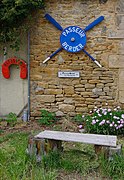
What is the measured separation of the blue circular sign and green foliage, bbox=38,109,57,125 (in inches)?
56.5

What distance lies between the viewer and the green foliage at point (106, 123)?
208 inches

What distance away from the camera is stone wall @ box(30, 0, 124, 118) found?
19.7ft

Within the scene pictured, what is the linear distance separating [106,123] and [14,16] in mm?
2810

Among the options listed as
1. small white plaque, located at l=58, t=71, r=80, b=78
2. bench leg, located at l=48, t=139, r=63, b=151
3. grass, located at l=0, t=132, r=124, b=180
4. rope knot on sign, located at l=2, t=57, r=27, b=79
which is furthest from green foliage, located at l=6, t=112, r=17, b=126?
bench leg, located at l=48, t=139, r=63, b=151

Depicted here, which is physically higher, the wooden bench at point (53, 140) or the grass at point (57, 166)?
the wooden bench at point (53, 140)

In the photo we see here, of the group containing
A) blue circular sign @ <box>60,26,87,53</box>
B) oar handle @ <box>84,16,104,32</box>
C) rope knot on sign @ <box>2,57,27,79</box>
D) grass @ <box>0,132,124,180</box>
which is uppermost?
oar handle @ <box>84,16,104,32</box>

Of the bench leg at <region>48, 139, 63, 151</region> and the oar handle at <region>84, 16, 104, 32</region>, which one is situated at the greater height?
the oar handle at <region>84, 16, 104, 32</region>

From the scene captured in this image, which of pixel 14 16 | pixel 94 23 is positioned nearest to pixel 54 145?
pixel 14 16

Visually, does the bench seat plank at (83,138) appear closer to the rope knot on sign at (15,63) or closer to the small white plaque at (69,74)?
the small white plaque at (69,74)

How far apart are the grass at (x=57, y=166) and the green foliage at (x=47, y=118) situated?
2.00 m

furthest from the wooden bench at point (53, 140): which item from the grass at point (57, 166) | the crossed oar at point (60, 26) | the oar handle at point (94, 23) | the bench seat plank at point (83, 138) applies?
the oar handle at point (94, 23)

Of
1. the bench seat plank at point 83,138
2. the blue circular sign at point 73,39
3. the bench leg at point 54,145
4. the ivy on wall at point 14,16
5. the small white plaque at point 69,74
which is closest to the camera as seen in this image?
the bench seat plank at point 83,138

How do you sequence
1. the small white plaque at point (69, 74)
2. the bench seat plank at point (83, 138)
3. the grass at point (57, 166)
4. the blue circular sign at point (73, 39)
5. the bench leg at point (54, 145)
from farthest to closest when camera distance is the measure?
the small white plaque at point (69, 74), the blue circular sign at point (73, 39), the bench leg at point (54, 145), the bench seat plank at point (83, 138), the grass at point (57, 166)

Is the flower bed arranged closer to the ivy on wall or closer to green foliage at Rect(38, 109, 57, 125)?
green foliage at Rect(38, 109, 57, 125)
